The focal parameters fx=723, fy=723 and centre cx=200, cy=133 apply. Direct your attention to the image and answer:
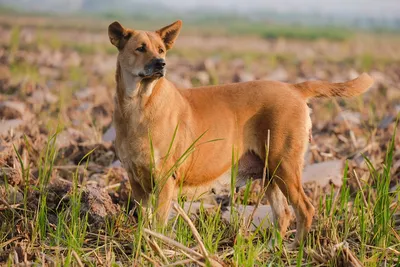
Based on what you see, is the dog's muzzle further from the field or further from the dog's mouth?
the field

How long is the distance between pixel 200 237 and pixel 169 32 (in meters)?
2.11

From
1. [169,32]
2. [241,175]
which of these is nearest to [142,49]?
[169,32]

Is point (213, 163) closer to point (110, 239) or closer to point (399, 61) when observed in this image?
point (110, 239)


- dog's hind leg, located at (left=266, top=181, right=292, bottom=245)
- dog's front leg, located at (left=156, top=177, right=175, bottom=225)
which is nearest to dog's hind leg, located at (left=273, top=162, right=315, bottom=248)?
dog's hind leg, located at (left=266, top=181, right=292, bottom=245)

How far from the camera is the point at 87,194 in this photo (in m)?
5.57

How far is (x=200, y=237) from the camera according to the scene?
4.46m

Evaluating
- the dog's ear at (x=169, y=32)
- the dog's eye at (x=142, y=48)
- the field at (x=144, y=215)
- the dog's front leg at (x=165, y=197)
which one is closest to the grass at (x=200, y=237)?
the field at (x=144, y=215)

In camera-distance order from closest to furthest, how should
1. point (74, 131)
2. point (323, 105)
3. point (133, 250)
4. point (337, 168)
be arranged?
1. point (133, 250)
2. point (337, 168)
3. point (74, 131)
4. point (323, 105)

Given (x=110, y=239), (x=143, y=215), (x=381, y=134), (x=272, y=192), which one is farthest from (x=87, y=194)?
(x=381, y=134)

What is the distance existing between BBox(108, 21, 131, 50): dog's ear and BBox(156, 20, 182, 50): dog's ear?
Result: 0.92 feet

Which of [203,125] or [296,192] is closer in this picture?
[296,192]

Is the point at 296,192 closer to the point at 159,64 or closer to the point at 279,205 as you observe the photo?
the point at 279,205

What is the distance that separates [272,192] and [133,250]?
1773 millimetres

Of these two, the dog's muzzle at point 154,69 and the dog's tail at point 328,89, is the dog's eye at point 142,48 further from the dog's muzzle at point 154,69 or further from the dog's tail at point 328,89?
the dog's tail at point 328,89
